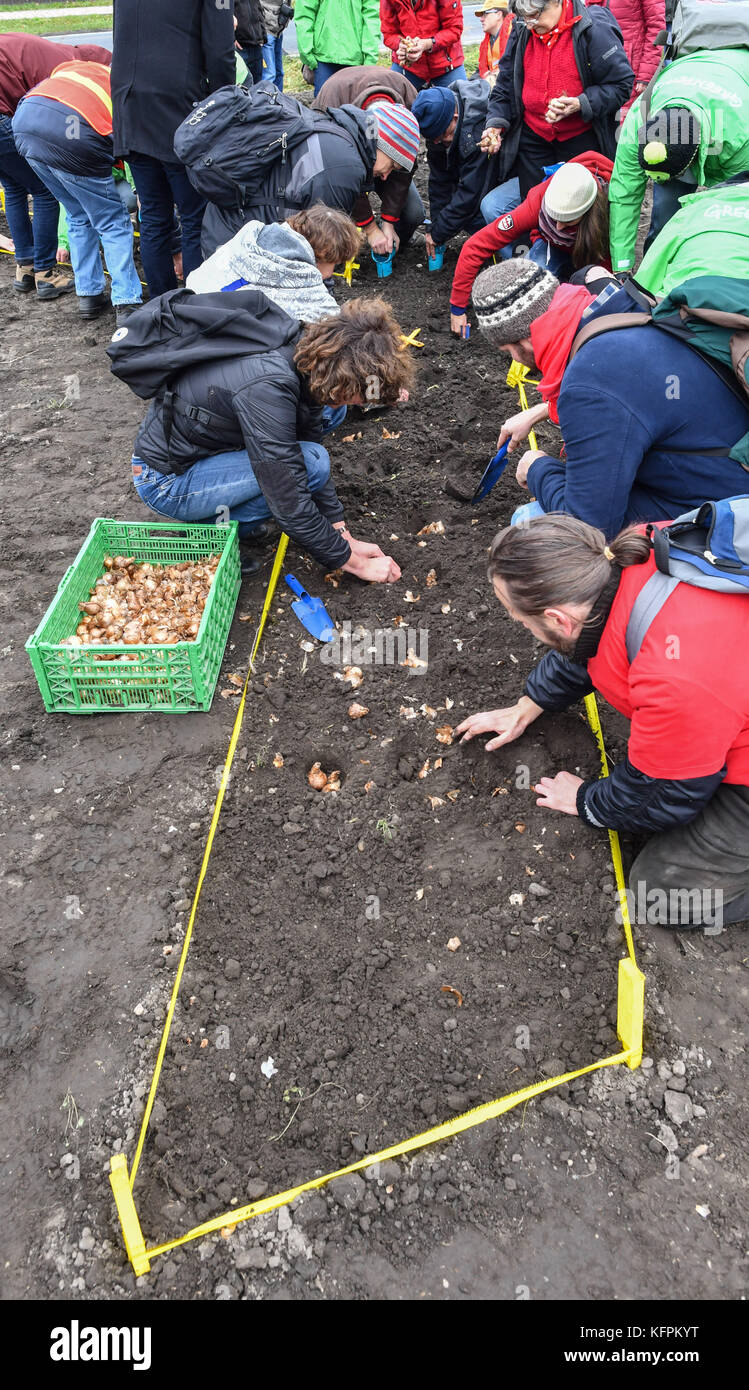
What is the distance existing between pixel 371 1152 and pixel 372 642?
6.26 feet

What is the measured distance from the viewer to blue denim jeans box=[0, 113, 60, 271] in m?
6.05

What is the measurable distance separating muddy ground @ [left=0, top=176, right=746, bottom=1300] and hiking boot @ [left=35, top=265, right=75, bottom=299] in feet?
12.4

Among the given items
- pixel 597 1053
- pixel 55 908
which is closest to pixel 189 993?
pixel 55 908

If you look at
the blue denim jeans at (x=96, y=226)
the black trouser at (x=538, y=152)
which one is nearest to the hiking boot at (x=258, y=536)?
the blue denim jeans at (x=96, y=226)

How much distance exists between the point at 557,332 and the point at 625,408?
1.55 ft

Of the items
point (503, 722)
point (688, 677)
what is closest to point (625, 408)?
point (688, 677)

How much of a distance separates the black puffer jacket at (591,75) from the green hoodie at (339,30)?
152 cm

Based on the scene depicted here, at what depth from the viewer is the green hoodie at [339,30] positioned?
596 cm

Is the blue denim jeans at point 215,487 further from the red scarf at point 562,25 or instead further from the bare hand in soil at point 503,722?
the red scarf at point 562,25

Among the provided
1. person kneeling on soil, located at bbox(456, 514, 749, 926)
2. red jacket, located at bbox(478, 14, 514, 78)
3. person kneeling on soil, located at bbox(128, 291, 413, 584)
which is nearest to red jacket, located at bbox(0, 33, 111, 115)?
red jacket, located at bbox(478, 14, 514, 78)

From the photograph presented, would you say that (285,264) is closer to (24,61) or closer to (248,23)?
(24,61)

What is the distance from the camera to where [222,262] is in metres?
3.41

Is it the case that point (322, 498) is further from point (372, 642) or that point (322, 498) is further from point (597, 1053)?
point (597, 1053)

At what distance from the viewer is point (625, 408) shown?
2.44 m
